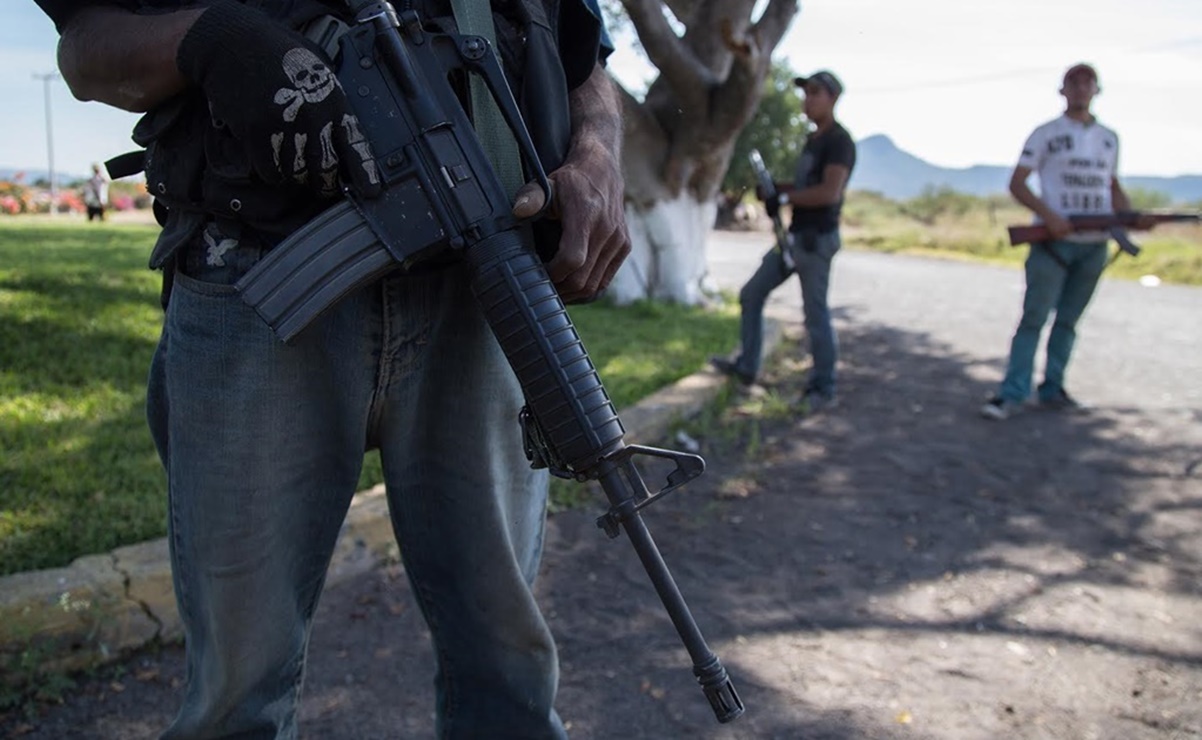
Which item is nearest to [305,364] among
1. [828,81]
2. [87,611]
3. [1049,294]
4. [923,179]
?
[87,611]

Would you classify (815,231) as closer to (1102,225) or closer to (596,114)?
(1102,225)

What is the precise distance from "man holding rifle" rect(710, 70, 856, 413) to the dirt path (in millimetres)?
723

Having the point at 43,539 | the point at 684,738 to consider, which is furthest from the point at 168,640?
the point at 684,738

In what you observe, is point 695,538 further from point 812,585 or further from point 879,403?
point 879,403

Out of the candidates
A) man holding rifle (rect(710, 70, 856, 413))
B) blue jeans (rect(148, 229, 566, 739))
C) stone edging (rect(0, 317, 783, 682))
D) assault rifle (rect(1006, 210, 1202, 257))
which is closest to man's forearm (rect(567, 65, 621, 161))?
blue jeans (rect(148, 229, 566, 739))

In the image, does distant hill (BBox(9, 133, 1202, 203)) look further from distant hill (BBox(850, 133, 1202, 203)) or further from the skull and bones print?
the skull and bones print

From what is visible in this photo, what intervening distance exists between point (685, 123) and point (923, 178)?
3794cm

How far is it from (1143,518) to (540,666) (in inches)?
146

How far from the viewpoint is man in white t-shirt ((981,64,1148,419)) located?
236 inches

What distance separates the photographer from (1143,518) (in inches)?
178

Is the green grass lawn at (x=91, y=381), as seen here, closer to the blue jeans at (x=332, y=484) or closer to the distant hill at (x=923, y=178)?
the blue jeans at (x=332, y=484)

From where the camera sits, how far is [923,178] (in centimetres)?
4425

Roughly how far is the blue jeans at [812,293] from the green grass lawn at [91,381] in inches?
23.8

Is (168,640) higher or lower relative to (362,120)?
lower
